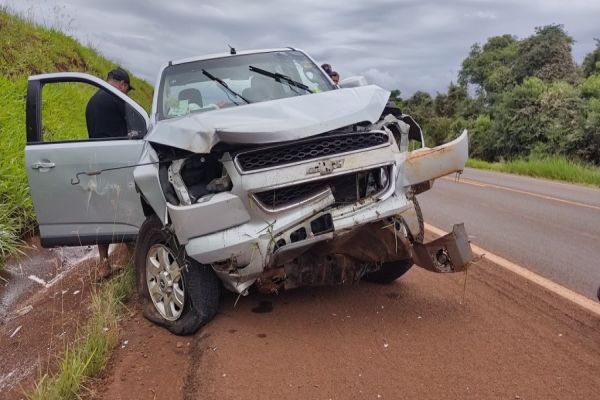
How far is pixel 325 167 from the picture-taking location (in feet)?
12.1

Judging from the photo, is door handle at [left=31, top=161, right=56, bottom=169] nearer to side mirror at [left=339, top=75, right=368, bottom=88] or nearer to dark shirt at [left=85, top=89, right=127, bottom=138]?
dark shirt at [left=85, top=89, right=127, bottom=138]

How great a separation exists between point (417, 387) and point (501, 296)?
5.34 feet

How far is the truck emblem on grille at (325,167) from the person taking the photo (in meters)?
3.67

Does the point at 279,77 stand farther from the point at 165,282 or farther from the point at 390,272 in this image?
the point at 165,282

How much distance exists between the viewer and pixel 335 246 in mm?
3746

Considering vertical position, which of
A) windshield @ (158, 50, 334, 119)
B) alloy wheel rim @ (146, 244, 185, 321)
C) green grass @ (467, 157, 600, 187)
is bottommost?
green grass @ (467, 157, 600, 187)

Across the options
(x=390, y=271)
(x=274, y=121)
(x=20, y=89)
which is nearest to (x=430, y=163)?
(x=274, y=121)

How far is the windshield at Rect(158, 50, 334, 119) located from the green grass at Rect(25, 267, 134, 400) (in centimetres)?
159

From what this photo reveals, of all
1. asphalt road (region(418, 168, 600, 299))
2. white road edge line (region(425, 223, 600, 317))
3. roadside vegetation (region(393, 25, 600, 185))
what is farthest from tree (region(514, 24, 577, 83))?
white road edge line (region(425, 223, 600, 317))

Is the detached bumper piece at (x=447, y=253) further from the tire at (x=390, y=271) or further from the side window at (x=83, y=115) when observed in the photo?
the side window at (x=83, y=115)

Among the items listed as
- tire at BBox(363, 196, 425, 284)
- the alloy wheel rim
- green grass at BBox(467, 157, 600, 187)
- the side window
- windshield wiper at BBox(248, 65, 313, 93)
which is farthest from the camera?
green grass at BBox(467, 157, 600, 187)

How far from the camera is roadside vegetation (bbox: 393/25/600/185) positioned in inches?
792

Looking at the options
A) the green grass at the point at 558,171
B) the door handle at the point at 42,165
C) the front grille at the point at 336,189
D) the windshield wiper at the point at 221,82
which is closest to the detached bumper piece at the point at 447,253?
the front grille at the point at 336,189

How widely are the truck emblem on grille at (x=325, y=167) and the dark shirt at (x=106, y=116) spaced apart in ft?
9.19
